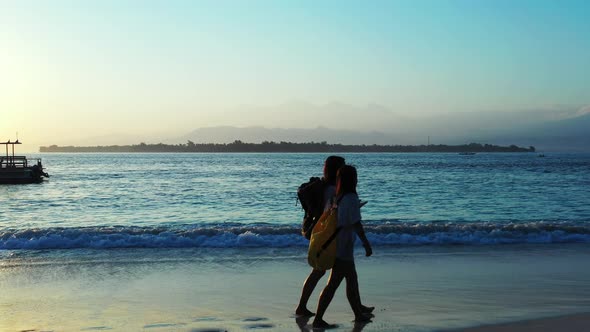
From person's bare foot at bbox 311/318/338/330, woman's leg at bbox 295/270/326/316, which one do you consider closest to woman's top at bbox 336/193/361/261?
woman's leg at bbox 295/270/326/316

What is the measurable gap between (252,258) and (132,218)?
41.2 feet

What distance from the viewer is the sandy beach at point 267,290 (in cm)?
711

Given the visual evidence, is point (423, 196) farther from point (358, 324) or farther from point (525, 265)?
point (358, 324)

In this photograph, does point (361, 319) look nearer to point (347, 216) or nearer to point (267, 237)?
point (347, 216)

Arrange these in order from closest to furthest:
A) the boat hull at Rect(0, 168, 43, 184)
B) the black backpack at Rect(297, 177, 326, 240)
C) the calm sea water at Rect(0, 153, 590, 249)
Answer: the black backpack at Rect(297, 177, 326, 240)
the calm sea water at Rect(0, 153, 590, 249)
the boat hull at Rect(0, 168, 43, 184)

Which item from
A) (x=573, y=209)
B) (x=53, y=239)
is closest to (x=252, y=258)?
(x=53, y=239)

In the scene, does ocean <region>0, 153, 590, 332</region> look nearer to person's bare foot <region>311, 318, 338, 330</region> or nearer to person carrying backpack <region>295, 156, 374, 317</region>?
person's bare foot <region>311, 318, 338, 330</region>

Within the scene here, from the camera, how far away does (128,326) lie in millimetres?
6969

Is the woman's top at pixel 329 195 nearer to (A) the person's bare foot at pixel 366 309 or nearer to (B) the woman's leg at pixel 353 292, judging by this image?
(B) the woman's leg at pixel 353 292

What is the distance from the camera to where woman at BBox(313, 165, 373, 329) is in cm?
646

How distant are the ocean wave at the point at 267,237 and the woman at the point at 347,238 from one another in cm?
729

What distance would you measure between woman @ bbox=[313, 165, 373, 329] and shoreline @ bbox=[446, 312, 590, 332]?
1.24 meters

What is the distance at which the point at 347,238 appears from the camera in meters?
6.61

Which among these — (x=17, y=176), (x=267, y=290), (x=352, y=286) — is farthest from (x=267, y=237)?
(x=17, y=176)
